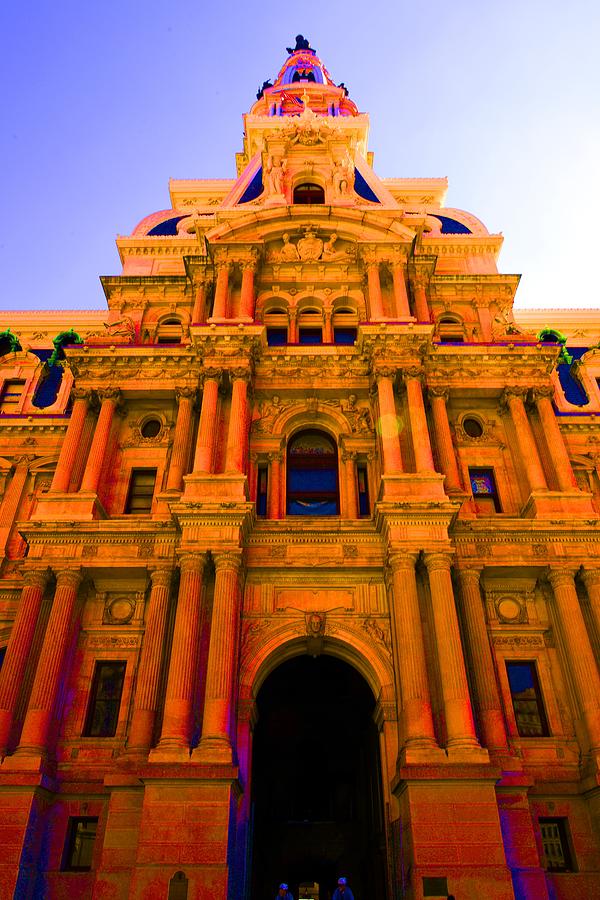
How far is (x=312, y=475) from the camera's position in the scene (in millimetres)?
24703

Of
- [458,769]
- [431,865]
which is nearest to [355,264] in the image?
[458,769]

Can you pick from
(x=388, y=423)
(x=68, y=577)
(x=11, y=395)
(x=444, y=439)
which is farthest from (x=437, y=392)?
(x=11, y=395)

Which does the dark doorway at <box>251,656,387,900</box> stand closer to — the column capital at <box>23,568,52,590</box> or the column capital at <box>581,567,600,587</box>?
the column capital at <box>581,567,600,587</box>

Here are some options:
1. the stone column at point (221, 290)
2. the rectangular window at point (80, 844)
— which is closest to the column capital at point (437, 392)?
the stone column at point (221, 290)

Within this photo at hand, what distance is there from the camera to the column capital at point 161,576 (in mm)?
20844

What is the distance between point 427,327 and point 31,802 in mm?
19193

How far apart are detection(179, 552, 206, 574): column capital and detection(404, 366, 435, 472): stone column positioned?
741cm

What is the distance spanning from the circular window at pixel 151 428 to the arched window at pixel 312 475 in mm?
5001

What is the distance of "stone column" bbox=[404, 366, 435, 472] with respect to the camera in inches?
886

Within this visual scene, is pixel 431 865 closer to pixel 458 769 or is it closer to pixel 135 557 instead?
pixel 458 769

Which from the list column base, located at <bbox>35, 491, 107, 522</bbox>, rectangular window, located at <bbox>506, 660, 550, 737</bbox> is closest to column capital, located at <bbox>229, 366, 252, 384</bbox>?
column base, located at <bbox>35, 491, 107, 522</bbox>

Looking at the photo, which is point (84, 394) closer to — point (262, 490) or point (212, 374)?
point (212, 374)

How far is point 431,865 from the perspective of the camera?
15.7 metres

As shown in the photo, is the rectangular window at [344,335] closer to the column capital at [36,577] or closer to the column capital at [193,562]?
the column capital at [193,562]
